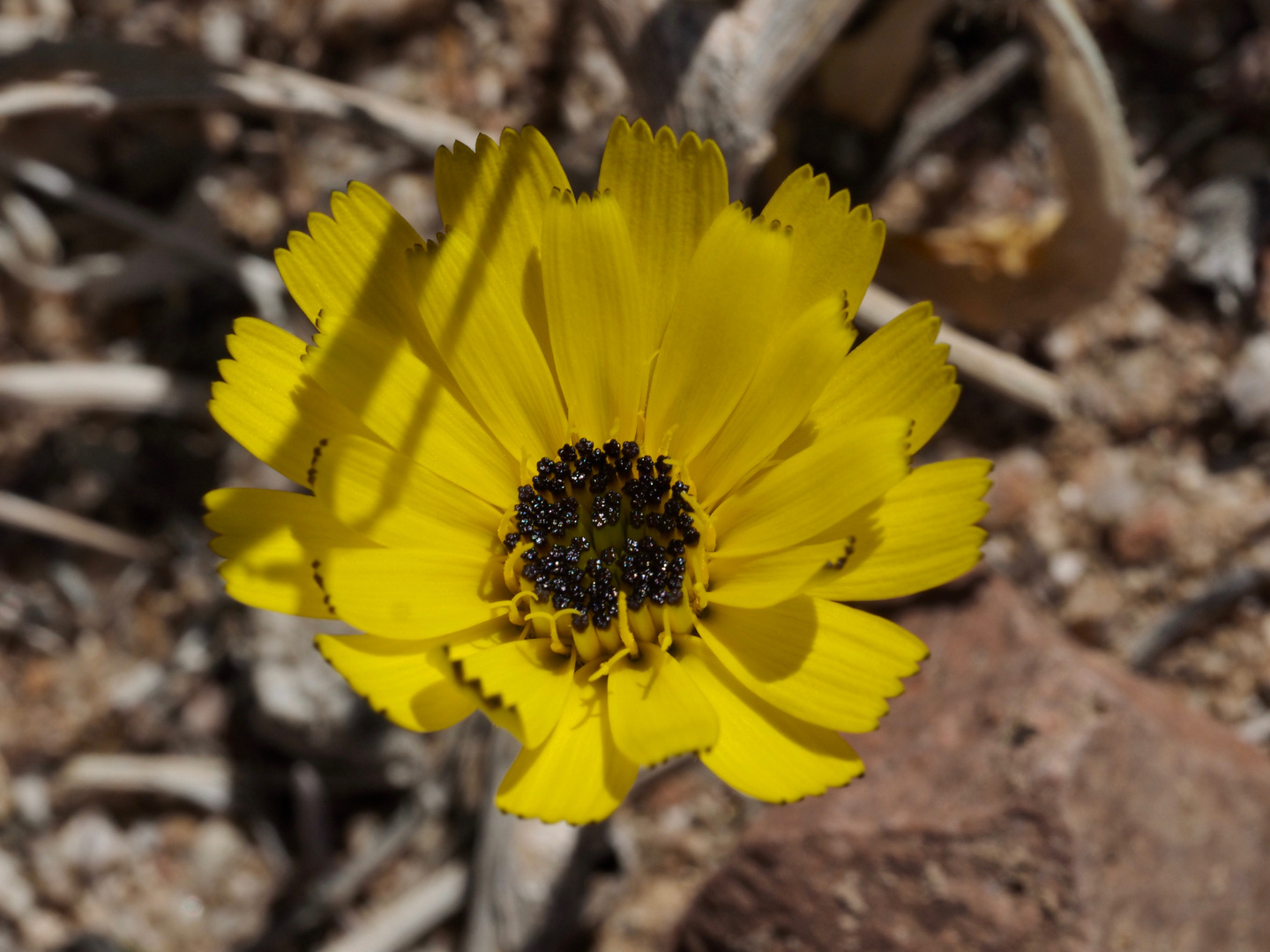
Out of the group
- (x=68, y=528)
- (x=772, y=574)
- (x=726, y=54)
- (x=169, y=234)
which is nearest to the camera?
(x=772, y=574)

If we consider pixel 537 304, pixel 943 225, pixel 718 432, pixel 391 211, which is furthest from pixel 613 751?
pixel 943 225

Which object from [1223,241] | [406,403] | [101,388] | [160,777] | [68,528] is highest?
[1223,241]

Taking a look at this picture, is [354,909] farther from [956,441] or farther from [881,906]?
[956,441]

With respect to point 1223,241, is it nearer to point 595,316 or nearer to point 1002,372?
point 1002,372

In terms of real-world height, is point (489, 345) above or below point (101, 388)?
above

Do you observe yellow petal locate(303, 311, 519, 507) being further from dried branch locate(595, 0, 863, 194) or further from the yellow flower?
dried branch locate(595, 0, 863, 194)

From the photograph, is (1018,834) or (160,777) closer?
(1018,834)

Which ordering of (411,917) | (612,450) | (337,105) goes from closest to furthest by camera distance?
(612,450) < (337,105) < (411,917)

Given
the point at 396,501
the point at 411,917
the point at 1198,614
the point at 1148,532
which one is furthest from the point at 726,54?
the point at 411,917
